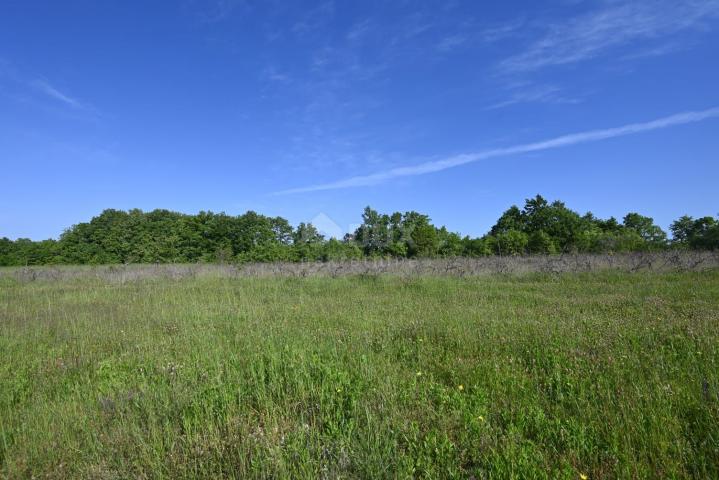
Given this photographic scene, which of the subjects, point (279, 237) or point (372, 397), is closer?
point (372, 397)

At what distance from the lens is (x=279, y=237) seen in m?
41.7

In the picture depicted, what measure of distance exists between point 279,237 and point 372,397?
131ft

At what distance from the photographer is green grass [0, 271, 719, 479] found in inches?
93.7

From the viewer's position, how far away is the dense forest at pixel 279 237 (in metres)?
32.9

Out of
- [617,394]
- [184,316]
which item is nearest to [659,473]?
[617,394]

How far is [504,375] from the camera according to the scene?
12.3 feet

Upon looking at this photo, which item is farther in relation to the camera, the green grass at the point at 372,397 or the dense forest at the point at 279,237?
the dense forest at the point at 279,237

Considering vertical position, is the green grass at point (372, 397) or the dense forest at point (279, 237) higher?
the dense forest at point (279, 237)

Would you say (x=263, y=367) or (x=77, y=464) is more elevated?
(x=263, y=367)

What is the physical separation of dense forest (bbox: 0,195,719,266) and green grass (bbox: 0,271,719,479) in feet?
82.9

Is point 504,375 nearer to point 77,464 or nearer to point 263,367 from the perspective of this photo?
point 263,367

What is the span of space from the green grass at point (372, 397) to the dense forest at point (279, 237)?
82.9 feet

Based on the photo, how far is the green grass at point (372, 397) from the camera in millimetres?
2379

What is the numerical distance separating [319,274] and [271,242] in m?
24.5
